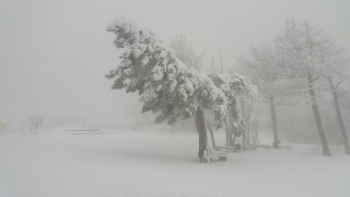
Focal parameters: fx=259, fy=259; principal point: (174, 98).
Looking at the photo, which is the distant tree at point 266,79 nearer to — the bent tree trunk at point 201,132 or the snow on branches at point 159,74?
the bent tree trunk at point 201,132

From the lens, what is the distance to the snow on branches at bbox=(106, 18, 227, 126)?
12258mm

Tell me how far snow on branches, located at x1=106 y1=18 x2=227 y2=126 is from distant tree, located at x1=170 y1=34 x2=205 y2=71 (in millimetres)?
9281

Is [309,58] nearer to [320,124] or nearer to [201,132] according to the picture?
[320,124]

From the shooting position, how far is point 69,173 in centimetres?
887

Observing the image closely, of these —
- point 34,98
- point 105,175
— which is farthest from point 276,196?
point 34,98

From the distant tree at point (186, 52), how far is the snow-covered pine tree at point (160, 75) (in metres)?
9.34

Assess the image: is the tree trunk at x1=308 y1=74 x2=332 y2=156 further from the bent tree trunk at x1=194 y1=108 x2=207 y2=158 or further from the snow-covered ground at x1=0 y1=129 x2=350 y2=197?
the bent tree trunk at x1=194 y1=108 x2=207 y2=158

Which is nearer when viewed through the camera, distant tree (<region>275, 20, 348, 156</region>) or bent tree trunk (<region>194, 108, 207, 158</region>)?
bent tree trunk (<region>194, 108, 207, 158</region>)

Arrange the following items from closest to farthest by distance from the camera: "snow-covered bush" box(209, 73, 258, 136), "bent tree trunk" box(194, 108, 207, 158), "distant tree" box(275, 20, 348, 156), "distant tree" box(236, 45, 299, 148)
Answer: "bent tree trunk" box(194, 108, 207, 158) < "snow-covered bush" box(209, 73, 258, 136) < "distant tree" box(275, 20, 348, 156) < "distant tree" box(236, 45, 299, 148)

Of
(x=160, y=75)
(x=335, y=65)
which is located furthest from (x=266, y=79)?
(x=160, y=75)

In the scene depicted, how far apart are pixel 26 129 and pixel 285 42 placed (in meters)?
21.8

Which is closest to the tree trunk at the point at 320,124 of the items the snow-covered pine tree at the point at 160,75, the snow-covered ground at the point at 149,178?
the snow-covered ground at the point at 149,178

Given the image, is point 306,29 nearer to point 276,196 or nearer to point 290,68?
point 290,68

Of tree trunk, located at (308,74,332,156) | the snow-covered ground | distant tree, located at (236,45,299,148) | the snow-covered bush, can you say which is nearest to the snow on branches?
the snow-covered bush
